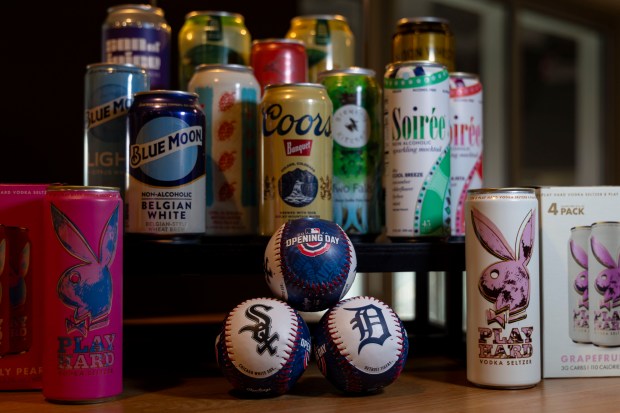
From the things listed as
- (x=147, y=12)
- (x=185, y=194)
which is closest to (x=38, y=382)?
(x=185, y=194)

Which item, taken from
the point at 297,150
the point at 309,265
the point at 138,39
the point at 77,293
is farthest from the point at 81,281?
the point at 138,39

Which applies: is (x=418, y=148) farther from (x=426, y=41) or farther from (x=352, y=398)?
(x=352, y=398)

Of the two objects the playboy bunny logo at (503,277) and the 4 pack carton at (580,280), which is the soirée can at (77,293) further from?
the 4 pack carton at (580,280)

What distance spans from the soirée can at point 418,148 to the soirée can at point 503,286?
166mm

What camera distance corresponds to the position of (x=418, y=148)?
158cm

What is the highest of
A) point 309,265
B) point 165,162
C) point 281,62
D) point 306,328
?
point 281,62

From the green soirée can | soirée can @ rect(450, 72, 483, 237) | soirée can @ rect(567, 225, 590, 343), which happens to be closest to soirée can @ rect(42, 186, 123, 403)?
the green soirée can

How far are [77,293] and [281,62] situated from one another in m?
0.70

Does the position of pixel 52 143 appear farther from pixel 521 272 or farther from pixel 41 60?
pixel 521 272

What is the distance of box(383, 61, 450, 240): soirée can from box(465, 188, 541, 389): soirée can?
17 centimetres

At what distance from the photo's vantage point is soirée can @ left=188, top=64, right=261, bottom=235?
162 cm

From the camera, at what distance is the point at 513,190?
141cm

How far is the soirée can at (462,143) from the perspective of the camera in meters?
1.69

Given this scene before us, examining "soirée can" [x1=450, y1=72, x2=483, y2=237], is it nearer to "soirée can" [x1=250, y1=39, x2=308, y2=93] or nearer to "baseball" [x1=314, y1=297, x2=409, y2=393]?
"soirée can" [x1=250, y1=39, x2=308, y2=93]
